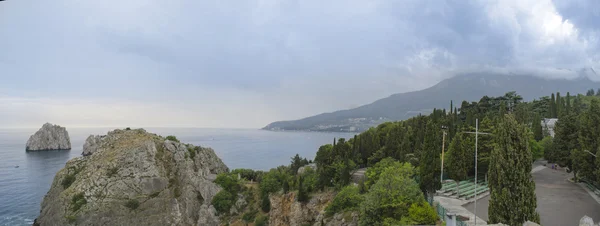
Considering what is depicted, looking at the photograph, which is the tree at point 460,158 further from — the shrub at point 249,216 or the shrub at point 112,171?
the shrub at point 112,171

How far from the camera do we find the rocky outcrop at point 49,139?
369 feet

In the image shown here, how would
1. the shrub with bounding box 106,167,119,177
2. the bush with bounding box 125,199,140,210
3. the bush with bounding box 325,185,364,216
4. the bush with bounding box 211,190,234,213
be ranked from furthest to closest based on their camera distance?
the bush with bounding box 211,190,234,213
the shrub with bounding box 106,167,119,177
the bush with bounding box 125,199,140,210
the bush with bounding box 325,185,364,216

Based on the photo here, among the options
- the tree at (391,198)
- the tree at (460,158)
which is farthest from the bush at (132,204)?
the tree at (460,158)

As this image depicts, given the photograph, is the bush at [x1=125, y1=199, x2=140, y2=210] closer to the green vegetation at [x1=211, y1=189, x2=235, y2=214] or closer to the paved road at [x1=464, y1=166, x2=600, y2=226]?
the green vegetation at [x1=211, y1=189, x2=235, y2=214]

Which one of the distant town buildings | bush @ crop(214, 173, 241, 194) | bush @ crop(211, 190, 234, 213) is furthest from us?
the distant town buildings

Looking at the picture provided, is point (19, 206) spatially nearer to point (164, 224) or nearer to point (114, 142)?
point (114, 142)

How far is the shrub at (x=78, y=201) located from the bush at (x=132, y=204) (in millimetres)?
5413

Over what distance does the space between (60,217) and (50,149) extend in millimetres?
98981

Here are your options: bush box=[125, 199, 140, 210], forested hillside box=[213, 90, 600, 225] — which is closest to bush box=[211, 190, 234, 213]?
forested hillside box=[213, 90, 600, 225]

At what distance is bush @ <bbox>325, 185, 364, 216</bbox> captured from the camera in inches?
1183

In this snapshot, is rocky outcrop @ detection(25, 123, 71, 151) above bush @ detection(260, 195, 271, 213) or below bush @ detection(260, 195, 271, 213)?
above

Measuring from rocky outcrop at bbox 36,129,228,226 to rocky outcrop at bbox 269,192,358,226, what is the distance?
1117 centimetres

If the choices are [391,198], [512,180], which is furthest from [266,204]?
[512,180]

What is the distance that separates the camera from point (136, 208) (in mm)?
44562
